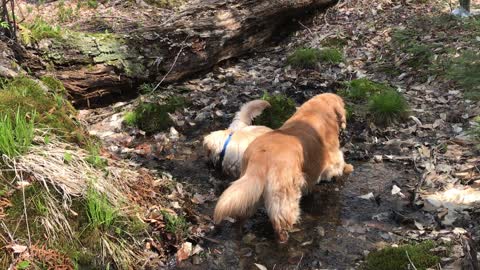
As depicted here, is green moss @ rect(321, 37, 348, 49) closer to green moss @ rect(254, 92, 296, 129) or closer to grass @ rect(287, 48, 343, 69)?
grass @ rect(287, 48, 343, 69)

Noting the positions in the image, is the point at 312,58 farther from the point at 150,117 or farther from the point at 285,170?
the point at 285,170

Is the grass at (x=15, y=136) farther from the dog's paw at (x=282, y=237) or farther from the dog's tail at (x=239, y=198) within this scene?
the dog's paw at (x=282, y=237)

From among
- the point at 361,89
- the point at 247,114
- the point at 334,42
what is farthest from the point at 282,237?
the point at 334,42

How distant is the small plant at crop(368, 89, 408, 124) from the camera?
19.8 feet

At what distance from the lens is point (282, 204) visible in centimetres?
397

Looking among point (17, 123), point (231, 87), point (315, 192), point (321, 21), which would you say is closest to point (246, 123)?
point (315, 192)

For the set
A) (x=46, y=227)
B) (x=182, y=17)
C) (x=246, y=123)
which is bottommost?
(x=246, y=123)

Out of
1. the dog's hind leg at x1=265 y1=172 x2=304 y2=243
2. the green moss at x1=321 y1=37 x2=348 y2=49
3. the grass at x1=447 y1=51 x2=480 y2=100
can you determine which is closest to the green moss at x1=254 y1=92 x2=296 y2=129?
the dog's hind leg at x1=265 y1=172 x2=304 y2=243

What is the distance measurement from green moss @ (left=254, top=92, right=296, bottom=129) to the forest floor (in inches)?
20.3

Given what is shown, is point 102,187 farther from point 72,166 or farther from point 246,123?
point 246,123

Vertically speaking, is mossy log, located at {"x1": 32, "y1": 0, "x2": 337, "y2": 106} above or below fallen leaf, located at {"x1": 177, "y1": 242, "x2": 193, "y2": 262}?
above

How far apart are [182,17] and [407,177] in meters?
4.31

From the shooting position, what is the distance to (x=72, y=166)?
3.98m

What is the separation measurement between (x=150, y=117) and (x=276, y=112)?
168 cm
